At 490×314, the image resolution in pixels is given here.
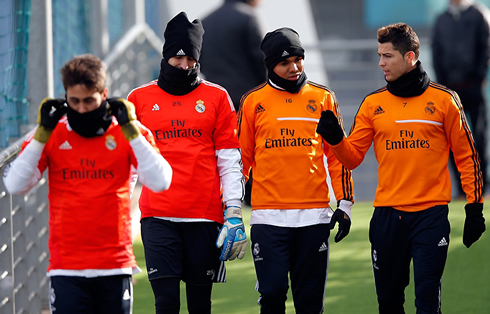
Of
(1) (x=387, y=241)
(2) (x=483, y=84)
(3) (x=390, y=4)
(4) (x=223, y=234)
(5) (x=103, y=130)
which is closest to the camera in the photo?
(5) (x=103, y=130)

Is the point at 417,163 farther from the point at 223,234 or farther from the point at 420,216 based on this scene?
the point at 223,234

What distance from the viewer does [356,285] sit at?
7.65m

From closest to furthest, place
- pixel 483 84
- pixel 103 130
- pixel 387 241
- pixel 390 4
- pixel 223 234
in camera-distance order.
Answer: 1. pixel 103 130
2. pixel 223 234
3. pixel 387 241
4. pixel 483 84
5. pixel 390 4

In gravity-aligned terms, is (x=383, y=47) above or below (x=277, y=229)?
above

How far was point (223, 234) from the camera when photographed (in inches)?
195

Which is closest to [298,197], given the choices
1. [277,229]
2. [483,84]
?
[277,229]

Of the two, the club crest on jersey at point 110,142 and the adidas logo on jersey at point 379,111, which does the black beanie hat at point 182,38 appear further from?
the adidas logo on jersey at point 379,111

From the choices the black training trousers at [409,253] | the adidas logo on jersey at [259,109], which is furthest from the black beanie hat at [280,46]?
the black training trousers at [409,253]

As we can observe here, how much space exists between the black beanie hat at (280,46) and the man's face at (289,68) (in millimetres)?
32

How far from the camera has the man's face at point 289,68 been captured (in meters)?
5.34

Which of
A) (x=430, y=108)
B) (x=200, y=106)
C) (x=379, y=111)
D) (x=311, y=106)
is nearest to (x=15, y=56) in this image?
(x=200, y=106)

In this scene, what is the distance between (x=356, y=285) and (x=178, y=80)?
332 cm

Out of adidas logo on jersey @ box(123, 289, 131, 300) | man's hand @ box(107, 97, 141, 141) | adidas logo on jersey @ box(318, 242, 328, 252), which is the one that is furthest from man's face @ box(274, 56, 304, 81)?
adidas logo on jersey @ box(123, 289, 131, 300)

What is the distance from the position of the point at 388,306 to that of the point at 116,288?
6.24ft
